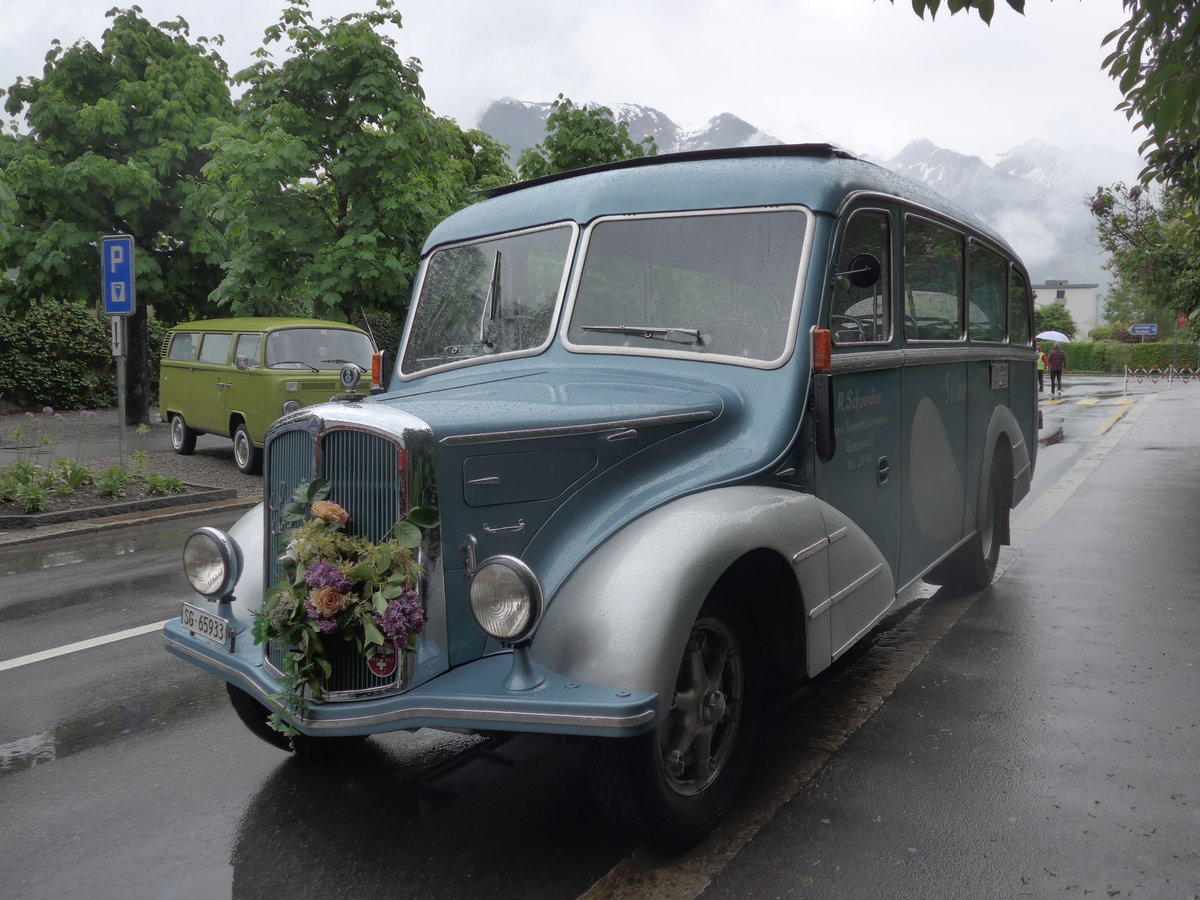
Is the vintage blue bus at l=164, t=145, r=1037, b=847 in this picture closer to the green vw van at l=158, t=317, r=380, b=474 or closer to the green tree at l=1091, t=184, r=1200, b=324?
the green vw van at l=158, t=317, r=380, b=474

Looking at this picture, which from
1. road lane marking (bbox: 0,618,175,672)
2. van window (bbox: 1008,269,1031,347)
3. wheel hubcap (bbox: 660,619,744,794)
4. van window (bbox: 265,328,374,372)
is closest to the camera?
wheel hubcap (bbox: 660,619,744,794)

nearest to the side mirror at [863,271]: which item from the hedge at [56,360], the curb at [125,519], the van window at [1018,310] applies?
the van window at [1018,310]

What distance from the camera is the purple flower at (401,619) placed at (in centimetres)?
303

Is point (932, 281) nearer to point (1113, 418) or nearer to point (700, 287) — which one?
point (700, 287)

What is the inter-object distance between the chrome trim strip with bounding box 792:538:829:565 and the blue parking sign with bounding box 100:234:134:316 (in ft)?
32.9

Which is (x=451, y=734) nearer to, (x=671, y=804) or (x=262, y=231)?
(x=671, y=804)

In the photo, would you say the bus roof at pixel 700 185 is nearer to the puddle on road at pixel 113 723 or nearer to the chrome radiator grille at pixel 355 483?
the chrome radiator grille at pixel 355 483

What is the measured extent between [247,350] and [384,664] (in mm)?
11609

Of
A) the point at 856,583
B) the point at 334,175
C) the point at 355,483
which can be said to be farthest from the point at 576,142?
the point at 355,483

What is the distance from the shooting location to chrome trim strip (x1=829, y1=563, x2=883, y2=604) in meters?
3.95

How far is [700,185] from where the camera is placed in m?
4.32

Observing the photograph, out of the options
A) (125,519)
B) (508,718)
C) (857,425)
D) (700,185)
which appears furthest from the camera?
(125,519)

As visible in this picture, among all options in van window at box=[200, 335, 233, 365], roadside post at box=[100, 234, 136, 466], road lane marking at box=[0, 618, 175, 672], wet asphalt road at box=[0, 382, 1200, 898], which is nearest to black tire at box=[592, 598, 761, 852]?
wet asphalt road at box=[0, 382, 1200, 898]

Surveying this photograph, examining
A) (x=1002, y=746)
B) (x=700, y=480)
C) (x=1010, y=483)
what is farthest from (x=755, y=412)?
(x=1010, y=483)
